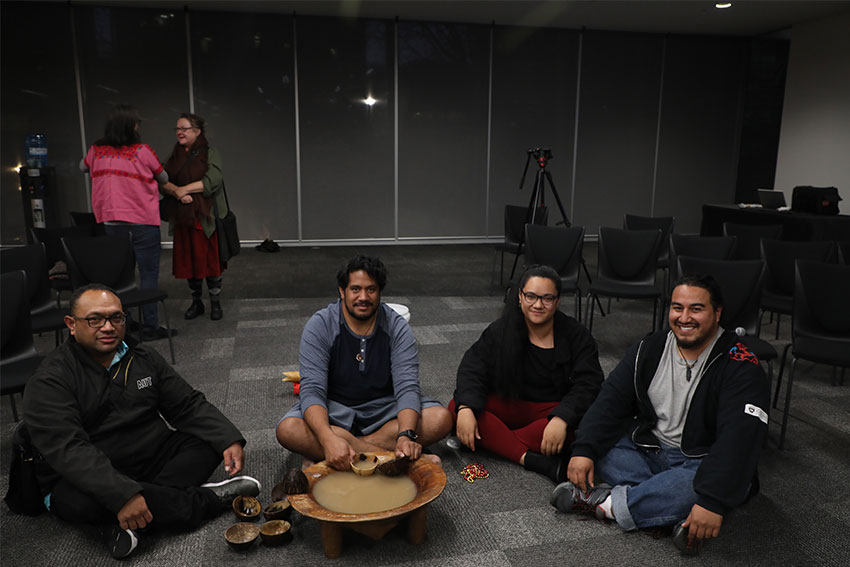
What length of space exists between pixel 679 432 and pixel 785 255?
2.42 metres

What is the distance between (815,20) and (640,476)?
7.93m

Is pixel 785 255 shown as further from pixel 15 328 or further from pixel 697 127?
pixel 697 127

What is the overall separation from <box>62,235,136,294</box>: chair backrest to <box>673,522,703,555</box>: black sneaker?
10.7 feet

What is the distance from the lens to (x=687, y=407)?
2139mm

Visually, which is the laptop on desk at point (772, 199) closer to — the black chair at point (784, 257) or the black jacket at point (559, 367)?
the black chair at point (784, 257)

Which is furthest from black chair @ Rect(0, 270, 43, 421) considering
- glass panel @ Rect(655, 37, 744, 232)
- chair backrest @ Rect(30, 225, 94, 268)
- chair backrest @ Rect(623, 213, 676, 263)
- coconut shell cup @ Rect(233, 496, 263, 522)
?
glass panel @ Rect(655, 37, 744, 232)

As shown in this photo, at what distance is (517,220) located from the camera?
19.2 feet

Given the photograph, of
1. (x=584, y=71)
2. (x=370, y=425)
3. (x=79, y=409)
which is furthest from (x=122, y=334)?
(x=584, y=71)

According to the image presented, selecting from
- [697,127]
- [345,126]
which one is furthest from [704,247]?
[697,127]

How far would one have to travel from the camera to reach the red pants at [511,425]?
2.52 metres

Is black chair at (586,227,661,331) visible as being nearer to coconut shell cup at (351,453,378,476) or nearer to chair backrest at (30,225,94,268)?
coconut shell cup at (351,453,378,476)

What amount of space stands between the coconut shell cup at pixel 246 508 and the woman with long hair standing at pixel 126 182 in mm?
2267

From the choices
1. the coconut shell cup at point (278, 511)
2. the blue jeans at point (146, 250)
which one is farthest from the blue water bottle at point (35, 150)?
the coconut shell cup at point (278, 511)

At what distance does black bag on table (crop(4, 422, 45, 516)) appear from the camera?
1.98 meters
